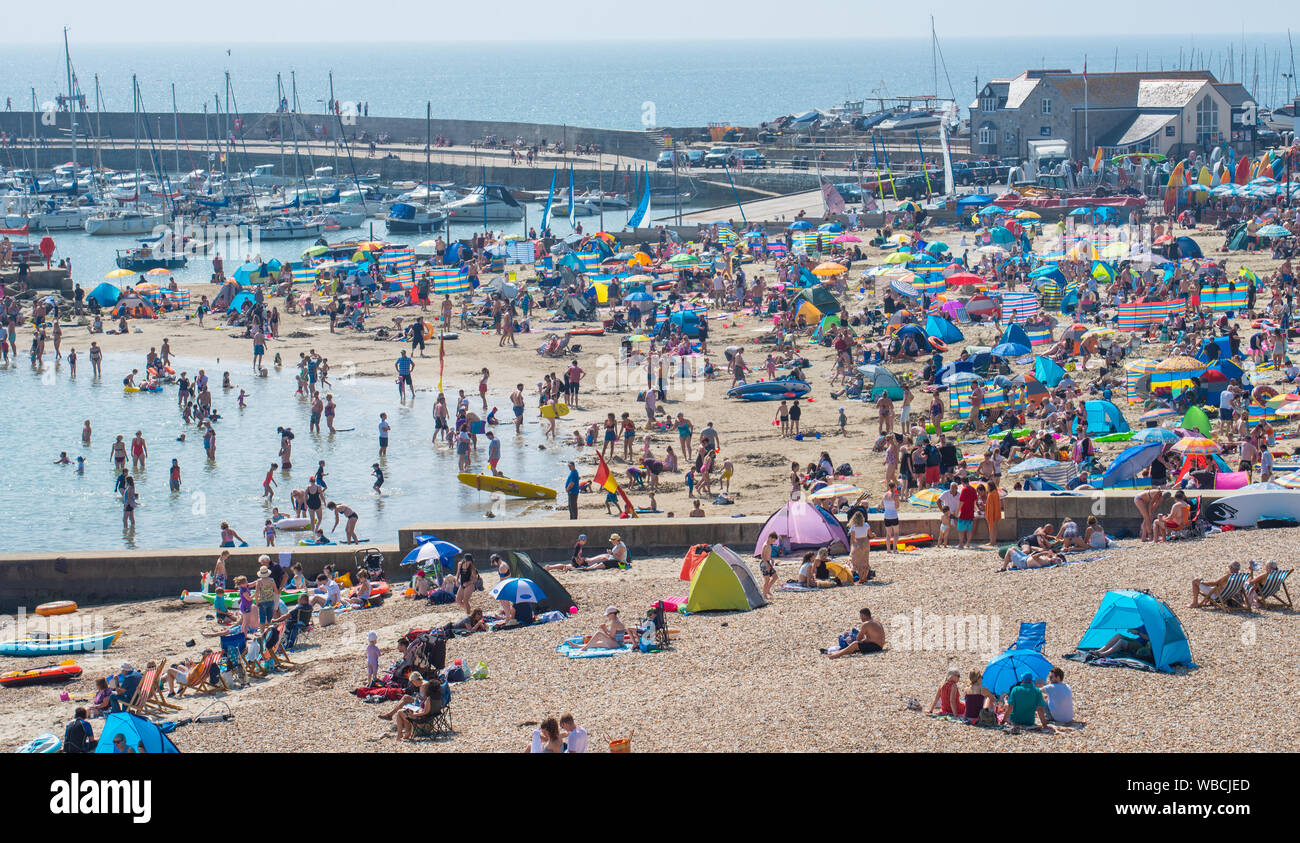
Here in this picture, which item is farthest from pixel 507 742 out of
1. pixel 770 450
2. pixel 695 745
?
pixel 770 450

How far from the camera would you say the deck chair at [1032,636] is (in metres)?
12.1

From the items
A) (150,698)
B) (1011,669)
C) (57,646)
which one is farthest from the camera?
(57,646)

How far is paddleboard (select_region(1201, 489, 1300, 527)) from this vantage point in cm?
1603

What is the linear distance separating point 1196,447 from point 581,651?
912cm

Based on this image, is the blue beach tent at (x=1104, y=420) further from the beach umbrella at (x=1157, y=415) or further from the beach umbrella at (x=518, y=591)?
the beach umbrella at (x=518, y=591)

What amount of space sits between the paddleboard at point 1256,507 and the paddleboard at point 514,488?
10426 mm

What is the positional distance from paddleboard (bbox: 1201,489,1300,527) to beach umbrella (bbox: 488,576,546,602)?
762 cm

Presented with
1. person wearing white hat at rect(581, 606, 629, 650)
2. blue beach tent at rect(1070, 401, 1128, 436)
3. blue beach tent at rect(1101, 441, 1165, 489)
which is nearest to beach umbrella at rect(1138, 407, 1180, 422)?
blue beach tent at rect(1070, 401, 1128, 436)

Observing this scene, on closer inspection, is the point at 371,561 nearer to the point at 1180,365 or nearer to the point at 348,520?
the point at 348,520

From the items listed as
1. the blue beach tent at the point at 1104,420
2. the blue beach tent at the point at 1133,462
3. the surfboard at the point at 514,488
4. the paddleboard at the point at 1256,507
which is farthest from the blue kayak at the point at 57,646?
the blue beach tent at the point at 1104,420

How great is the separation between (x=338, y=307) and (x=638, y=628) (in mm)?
26161

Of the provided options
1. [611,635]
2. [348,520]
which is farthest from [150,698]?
[348,520]

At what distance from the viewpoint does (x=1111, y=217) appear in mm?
46375

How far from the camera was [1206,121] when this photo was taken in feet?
192
